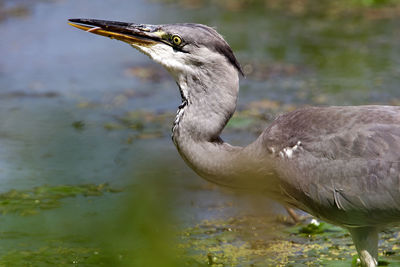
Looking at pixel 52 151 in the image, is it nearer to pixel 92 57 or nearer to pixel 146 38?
pixel 146 38

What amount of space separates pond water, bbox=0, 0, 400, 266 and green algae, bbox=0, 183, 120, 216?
0.06 feet

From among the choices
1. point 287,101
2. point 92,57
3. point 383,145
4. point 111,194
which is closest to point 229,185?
point 383,145

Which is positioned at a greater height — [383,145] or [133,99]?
[383,145]

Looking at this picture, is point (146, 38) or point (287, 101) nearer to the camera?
point (146, 38)

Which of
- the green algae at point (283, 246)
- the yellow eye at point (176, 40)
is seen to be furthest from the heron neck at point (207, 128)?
the green algae at point (283, 246)

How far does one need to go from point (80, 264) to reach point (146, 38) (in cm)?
159

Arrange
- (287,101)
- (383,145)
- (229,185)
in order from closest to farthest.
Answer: (383,145) < (229,185) < (287,101)

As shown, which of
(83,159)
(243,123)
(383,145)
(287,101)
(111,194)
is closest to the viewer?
(383,145)

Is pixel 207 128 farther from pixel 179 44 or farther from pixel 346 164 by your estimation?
pixel 346 164

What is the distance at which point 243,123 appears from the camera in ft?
26.8

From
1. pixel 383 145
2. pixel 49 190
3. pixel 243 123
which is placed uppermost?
pixel 383 145

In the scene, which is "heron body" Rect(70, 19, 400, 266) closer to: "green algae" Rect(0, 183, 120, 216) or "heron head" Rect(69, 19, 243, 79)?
"heron head" Rect(69, 19, 243, 79)

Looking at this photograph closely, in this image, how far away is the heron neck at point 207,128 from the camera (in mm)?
4688

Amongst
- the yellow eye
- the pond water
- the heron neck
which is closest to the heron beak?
the yellow eye
